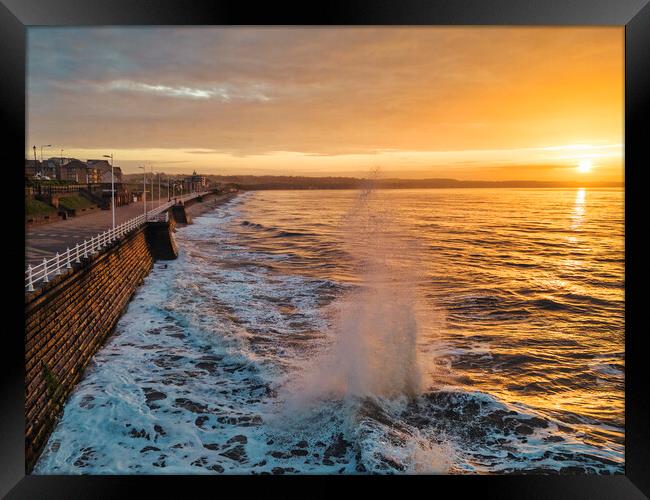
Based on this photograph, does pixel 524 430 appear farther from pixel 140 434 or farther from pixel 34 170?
pixel 34 170

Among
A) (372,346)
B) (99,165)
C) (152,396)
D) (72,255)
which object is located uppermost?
(99,165)

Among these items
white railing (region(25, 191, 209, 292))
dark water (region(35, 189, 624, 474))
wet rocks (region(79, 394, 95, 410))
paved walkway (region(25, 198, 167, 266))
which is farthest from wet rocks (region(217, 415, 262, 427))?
paved walkway (region(25, 198, 167, 266))

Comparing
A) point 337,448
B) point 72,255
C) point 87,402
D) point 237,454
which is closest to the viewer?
point 237,454

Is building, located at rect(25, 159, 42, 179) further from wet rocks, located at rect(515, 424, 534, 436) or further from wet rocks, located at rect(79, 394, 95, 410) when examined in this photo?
wet rocks, located at rect(515, 424, 534, 436)

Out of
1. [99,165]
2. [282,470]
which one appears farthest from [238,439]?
[99,165]

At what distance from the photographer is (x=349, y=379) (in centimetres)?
1212

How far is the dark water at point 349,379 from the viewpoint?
29.7 ft

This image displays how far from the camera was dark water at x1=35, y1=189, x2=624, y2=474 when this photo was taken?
9055 mm

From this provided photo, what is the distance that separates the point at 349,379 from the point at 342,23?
7609 mm

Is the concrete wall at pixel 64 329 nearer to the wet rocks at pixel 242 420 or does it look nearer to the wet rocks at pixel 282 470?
the wet rocks at pixel 242 420

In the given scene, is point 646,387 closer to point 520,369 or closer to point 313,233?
point 520,369

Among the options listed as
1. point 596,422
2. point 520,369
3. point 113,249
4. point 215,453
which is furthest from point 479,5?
point 113,249

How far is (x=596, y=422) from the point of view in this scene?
11031 mm

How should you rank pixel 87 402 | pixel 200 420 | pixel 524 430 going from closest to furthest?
pixel 200 420 → pixel 524 430 → pixel 87 402
